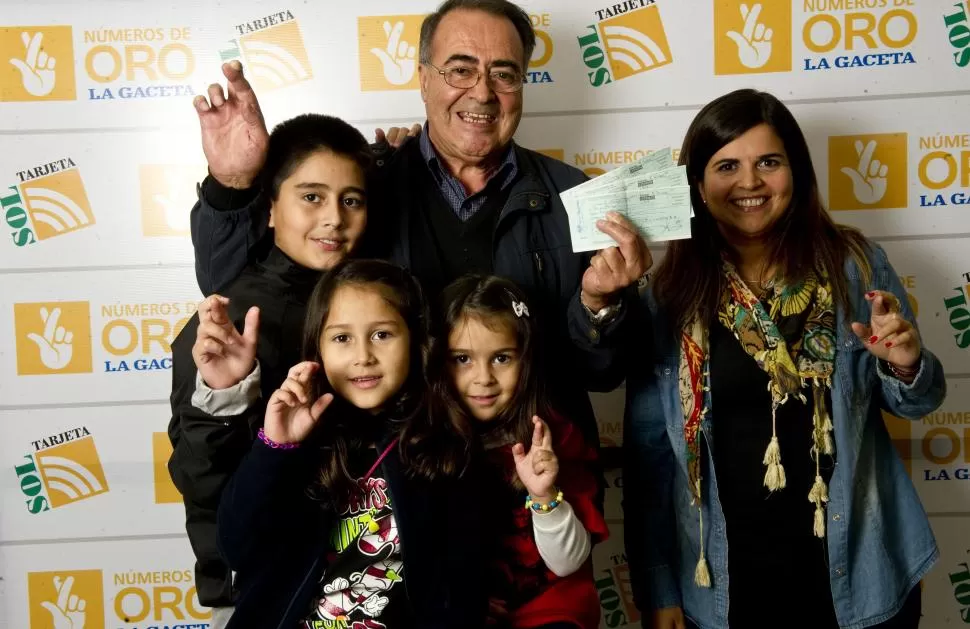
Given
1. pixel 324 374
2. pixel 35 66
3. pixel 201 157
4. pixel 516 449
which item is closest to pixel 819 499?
pixel 516 449

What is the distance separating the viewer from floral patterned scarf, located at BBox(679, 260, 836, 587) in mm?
1884

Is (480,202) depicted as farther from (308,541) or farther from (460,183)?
(308,541)

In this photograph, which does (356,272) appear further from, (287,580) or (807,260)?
(807,260)

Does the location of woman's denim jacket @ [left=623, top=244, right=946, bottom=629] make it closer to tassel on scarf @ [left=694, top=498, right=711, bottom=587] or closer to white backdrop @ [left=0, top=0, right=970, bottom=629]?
tassel on scarf @ [left=694, top=498, right=711, bottom=587]

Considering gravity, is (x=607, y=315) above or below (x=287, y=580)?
above

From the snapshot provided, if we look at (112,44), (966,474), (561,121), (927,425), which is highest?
(112,44)

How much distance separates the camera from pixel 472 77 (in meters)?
2.09

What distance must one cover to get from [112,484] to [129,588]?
1.33 ft

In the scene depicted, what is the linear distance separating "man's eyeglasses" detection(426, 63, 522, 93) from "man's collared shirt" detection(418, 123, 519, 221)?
169mm

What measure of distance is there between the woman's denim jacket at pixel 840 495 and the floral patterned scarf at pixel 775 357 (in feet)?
0.09

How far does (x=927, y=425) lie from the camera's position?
2.87 meters

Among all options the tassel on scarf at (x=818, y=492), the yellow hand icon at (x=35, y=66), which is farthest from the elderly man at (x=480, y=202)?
the yellow hand icon at (x=35, y=66)

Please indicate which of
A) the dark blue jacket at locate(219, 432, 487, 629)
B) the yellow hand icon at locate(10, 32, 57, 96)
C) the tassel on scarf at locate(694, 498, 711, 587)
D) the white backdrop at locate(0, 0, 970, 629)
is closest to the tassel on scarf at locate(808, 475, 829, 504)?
the tassel on scarf at locate(694, 498, 711, 587)

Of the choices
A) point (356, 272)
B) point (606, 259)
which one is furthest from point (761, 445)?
point (356, 272)
